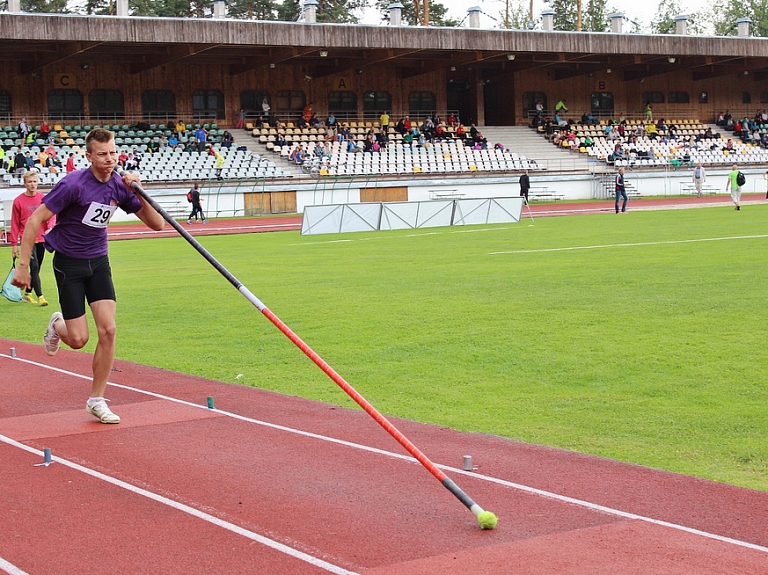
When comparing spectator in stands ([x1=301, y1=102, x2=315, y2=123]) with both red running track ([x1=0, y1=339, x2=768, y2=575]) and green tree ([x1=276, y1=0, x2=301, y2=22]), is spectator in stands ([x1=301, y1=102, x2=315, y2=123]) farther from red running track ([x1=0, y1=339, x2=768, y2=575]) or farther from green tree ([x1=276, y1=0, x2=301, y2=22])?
red running track ([x1=0, y1=339, x2=768, y2=575])

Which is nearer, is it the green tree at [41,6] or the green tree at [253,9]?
the green tree at [41,6]

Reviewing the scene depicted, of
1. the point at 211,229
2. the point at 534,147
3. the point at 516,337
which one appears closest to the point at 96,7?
the point at 534,147

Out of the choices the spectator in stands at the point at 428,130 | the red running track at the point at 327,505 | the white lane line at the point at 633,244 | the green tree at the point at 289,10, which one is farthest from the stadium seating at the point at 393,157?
the red running track at the point at 327,505

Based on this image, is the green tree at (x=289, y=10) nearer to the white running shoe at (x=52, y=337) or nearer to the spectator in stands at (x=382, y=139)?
the spectator in stands at (x=382, y=139)

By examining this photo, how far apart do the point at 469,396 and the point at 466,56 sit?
166ft

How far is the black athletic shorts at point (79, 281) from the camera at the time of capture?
7.32 metres

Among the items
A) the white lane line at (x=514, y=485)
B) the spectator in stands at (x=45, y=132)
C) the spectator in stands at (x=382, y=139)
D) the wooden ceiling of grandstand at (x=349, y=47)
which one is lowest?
the white lane line at (x=514, y=485)

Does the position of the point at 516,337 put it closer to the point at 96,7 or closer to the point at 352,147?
the point at 352,147

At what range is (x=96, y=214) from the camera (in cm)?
727

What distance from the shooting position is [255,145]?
2005 inches

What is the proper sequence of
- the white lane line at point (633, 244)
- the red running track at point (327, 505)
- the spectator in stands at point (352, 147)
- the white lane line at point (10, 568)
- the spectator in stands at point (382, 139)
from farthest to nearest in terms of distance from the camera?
the spectator in stands at point (382, 139) < the spectator in stands at point (352, 147) < the white lane line at point (633, 244) < the red running track at point (327, 505) < the white lane line at point (10, 568)

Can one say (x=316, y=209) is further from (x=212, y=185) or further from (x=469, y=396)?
(x=469, y=396)

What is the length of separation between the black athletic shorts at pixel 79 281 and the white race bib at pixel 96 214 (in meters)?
0.27

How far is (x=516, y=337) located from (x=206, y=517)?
6.11 m
